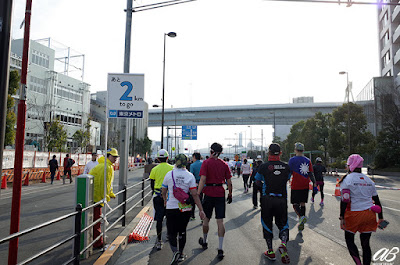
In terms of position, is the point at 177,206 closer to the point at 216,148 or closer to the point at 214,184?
the point at 214,184

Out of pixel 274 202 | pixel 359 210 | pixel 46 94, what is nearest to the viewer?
pixel 359 210

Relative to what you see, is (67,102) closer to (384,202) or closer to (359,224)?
(384,202)

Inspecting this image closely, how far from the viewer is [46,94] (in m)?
45.5

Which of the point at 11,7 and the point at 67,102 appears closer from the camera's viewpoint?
the point at 11,7

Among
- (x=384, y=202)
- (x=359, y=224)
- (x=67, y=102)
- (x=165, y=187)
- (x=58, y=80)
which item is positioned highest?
(x=58, y=80)

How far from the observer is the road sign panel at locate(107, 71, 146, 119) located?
19.8 feet

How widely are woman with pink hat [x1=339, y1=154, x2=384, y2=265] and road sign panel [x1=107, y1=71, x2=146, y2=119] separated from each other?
4.03 metres

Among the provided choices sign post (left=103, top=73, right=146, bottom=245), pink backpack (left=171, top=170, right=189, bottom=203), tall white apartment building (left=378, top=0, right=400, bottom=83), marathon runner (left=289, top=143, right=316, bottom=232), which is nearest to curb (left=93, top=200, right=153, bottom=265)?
pink backpack (left=171, top=170, right=189, bottom=203)

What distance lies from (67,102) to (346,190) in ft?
173

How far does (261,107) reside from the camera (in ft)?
174

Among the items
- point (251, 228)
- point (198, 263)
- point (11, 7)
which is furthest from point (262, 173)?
point (11, 7)

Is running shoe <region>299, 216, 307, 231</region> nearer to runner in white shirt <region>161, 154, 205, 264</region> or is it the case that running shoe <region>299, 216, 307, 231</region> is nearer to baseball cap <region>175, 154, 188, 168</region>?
runner in white shirt <region>161, 154, 205, 264</region>

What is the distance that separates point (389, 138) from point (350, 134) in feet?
13.2

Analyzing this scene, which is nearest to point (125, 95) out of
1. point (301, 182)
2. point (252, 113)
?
point (301, 182)
